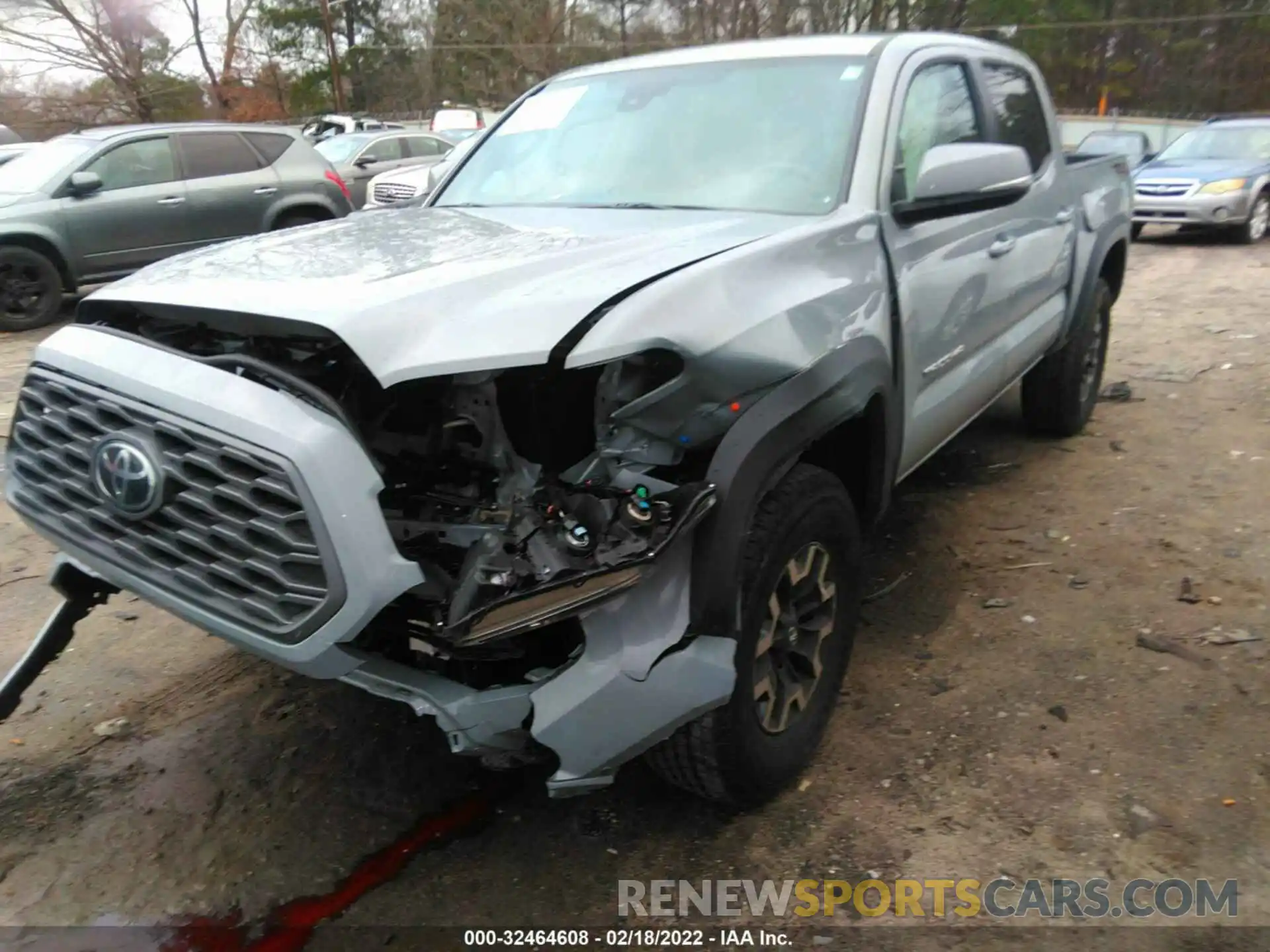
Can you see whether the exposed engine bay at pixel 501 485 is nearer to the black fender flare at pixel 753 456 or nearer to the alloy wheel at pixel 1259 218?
the black fender flare at pixel 753 456

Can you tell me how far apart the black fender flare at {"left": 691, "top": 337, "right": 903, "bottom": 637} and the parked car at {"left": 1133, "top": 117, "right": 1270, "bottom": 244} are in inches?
442

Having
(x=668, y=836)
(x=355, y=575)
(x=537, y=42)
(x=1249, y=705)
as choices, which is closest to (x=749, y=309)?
(x=355, y=575)

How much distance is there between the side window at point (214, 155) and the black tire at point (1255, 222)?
38.7 ft

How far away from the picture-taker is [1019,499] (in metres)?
4.55

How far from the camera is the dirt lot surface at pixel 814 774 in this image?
2.34m

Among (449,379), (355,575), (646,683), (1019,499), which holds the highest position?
(449,379)

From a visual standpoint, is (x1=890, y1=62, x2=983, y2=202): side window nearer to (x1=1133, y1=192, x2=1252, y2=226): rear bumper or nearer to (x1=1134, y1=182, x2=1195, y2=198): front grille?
(x1=1133, y1=192, x2=1252, y2=226): rear bumper

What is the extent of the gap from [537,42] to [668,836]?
135 feet

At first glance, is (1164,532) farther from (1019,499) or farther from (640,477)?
(640,477)

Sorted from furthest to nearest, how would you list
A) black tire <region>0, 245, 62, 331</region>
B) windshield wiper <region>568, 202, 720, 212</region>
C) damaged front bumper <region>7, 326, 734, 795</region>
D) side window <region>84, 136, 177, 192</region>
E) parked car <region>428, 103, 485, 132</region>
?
1. parked car <region>428, 103, 485, 132</region>
2. side window <region>84, 136, 177, 192</region>
3. black tire <region>0, 245, 62, 331</region>
4. windshield wiper <region>568, 202, 720, 212</region>
5. damaged front bumper <region>7, 326, 734, 795</region>

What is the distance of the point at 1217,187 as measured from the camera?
12.1m

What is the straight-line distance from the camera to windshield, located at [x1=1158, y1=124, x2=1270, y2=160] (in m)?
13.0

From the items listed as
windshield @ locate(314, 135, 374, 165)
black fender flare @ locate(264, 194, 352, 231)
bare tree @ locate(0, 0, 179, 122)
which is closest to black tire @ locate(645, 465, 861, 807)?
black fender flare @ locate(264, 194, 352, 231)

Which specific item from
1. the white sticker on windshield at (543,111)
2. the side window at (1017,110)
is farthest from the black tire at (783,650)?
the side window at (1017,110)
